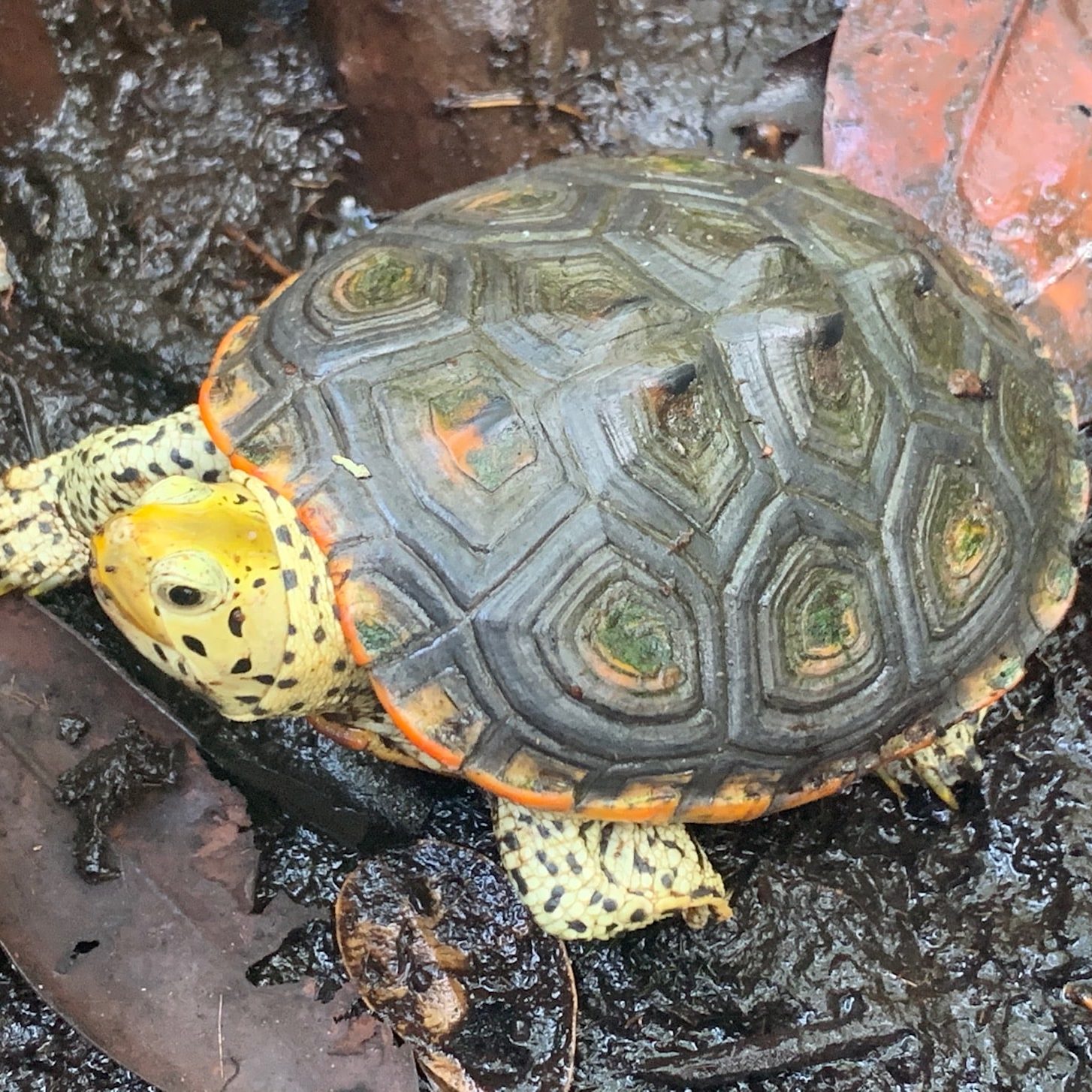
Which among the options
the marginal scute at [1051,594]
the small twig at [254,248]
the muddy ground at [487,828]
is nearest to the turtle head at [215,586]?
the muddy ground at [487,828]

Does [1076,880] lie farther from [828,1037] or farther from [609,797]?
[609,797]

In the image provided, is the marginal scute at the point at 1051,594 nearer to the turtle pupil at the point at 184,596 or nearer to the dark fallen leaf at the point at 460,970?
the dark fallen leaf at the point at 460,970

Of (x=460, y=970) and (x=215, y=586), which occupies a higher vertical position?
(x=215, y=586)

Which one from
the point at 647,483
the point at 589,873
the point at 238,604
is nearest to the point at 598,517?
the point at 647,483

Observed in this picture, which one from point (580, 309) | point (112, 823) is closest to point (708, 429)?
point (580, 309)

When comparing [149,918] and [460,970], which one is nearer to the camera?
[149,918]

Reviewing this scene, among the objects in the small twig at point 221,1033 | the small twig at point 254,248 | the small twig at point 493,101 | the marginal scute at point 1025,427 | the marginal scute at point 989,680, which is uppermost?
the small twig at point 493,101

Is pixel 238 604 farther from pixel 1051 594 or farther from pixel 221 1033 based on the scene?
pixel 1051 594
